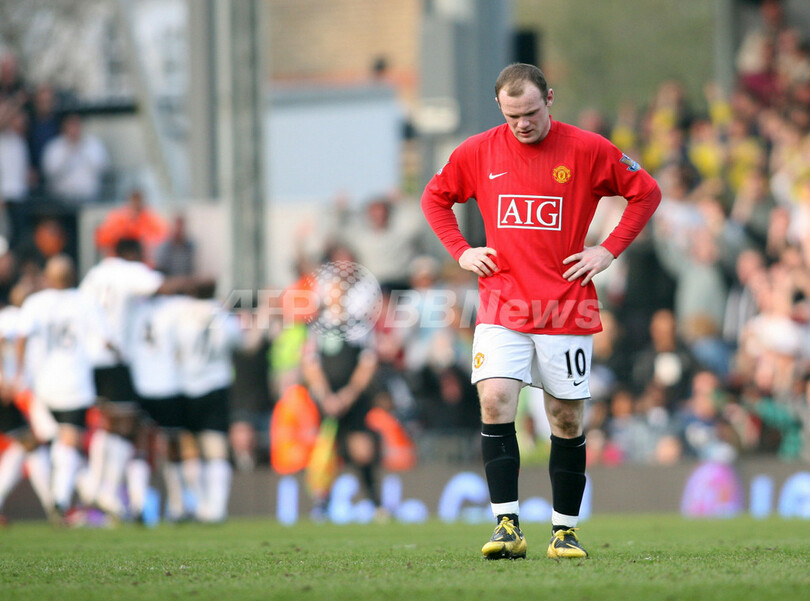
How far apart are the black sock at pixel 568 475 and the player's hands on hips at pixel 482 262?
0.91 meters

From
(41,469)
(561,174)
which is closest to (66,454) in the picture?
(41,469)

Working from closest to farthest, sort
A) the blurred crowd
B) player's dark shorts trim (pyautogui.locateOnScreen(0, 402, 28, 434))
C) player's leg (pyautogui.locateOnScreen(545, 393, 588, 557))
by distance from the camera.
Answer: player's leg (pyautogui.locateOnScreen(545, 393, 588, 557)), player's dark shorts trim (pyautogui.locateOnScreen(0, 402, 28, 434)), the blurred crowd

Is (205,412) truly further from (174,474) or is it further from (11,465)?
(11,465)

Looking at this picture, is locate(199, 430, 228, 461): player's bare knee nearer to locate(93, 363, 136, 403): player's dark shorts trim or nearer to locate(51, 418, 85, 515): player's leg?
locate(93, 363, 136, 403): player's dark shorts trim

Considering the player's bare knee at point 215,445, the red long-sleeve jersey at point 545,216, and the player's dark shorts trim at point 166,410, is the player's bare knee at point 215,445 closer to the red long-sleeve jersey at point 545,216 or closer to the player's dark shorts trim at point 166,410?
the player's dark shorts trim at point 166,410

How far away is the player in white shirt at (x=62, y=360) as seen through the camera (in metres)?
13.1

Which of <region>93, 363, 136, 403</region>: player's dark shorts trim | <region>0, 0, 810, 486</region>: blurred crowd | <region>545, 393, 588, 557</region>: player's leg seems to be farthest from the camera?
<region>0, 0, 810, 486</region>: blurred crowd

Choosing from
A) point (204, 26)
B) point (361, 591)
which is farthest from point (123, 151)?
point (361, 591)

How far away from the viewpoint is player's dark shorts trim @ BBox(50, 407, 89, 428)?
43.5ft

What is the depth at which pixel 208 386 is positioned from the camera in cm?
1303

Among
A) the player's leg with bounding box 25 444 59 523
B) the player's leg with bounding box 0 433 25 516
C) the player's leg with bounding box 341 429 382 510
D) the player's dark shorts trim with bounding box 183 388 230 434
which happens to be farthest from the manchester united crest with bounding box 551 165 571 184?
the player's leg with bounding box 0 433 25 516

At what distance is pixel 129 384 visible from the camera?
13250 millimetres

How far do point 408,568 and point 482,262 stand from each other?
1.50 meters

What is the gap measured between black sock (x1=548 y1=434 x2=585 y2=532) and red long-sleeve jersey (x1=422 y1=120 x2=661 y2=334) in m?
0.59
